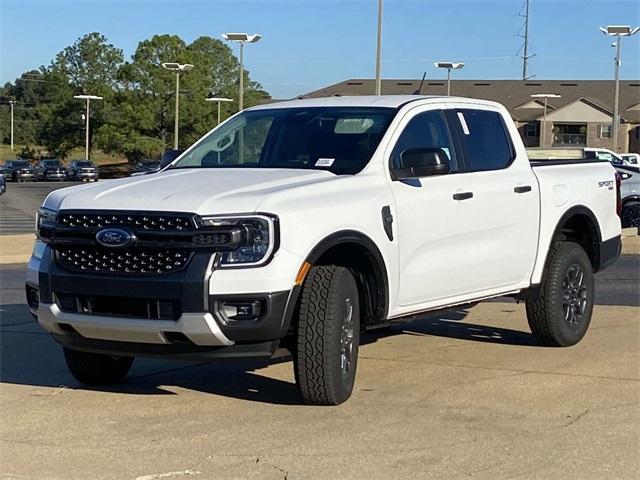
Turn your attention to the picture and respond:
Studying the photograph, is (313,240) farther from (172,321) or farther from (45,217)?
(45,217)

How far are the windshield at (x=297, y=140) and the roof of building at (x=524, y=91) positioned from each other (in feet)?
214

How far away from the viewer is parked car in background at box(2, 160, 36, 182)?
224 ft

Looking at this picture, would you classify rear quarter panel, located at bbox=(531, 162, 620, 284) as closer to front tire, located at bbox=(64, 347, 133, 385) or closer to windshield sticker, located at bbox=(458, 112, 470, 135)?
windshield sticker, located at bbox=(458, 112, 470, 135)

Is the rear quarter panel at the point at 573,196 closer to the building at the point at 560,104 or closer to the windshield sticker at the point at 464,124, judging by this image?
the windshield sticker at the point at 464,124

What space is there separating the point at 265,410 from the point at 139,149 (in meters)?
68.2

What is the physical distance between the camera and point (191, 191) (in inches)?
237

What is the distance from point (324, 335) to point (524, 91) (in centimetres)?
7487

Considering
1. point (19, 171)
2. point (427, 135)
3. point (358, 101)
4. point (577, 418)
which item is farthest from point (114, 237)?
point (19, 171)

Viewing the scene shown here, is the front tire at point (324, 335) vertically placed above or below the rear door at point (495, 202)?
below

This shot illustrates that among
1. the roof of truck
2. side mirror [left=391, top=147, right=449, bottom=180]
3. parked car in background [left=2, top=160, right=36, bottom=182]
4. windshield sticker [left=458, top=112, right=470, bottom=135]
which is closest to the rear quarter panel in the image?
windshield sticker [left=458, top=112, right=470, bottom=135]

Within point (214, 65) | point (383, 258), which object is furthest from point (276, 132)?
point (214, 65)

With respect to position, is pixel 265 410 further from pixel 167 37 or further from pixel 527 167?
pixel 167 37

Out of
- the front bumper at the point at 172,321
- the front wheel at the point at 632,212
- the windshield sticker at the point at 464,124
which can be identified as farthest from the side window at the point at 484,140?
the front wheel at the point at 632,212

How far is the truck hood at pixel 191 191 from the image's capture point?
5.74 m
